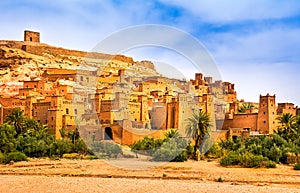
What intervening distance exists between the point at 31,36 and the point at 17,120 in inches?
1557

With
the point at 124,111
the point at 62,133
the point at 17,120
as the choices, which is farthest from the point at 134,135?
the point at 17,120

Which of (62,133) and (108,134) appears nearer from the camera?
(62,133)

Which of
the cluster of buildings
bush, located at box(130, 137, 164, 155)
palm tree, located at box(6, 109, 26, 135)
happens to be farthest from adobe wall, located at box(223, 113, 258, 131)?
palm tree, located at box(6, 109, 26, 135)

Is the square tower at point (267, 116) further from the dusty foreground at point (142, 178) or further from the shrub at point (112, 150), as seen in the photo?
the shrub at point (112, 150)

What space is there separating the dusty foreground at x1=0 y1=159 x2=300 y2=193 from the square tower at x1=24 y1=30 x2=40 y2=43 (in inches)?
1968

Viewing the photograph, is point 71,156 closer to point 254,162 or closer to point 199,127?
point 199,127

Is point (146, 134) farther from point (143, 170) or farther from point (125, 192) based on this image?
point (125, 192)

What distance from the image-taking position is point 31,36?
255ft

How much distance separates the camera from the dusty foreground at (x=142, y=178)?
17.5m

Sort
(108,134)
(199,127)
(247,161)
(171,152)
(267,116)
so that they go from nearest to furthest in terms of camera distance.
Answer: (247,161)
(171,152)
(199,127)
(108,134)
(267,116)

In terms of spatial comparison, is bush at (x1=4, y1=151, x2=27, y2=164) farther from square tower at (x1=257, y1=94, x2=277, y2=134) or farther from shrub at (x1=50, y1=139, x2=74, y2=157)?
square tower at (x1=257, y1=94, x2=277, y2=134)

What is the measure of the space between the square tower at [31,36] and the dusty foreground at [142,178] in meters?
50.0

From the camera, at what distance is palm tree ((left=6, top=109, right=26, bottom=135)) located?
4066 cm

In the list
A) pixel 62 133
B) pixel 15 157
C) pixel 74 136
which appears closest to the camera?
pixel 15 157
